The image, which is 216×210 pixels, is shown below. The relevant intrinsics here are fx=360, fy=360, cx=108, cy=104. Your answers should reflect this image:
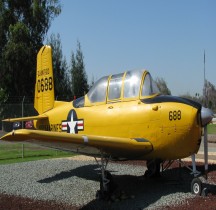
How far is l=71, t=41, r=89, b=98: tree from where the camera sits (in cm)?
4756

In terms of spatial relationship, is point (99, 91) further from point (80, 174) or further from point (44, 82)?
point (44, 82)

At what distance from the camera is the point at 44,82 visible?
38.7 ft

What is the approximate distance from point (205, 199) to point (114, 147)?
2.04 m

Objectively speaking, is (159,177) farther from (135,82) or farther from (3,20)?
(3,20)

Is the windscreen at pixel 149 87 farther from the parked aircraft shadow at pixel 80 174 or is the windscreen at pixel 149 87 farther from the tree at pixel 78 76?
the tree at pixel 78 76

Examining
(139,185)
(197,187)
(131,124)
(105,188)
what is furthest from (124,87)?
(197,187)

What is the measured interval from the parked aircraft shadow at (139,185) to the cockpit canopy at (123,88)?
2.11 metres

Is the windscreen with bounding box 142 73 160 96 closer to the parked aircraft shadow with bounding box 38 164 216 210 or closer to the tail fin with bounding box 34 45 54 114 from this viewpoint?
the parked aircraft shadow with bounding box 38 164 216 210

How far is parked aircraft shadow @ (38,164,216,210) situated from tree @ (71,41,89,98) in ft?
119

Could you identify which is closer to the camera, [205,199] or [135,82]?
[205,199]

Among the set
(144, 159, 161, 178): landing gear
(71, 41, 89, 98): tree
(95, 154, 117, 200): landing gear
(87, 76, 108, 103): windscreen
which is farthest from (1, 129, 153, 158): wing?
(71, 41, 89, 98): tree

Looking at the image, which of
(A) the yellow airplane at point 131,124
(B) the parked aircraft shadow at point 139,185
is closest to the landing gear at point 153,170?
(B) the parked aircraft shadow at point 139,185

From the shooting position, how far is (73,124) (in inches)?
362

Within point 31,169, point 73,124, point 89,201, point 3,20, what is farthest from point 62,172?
point 3,20
